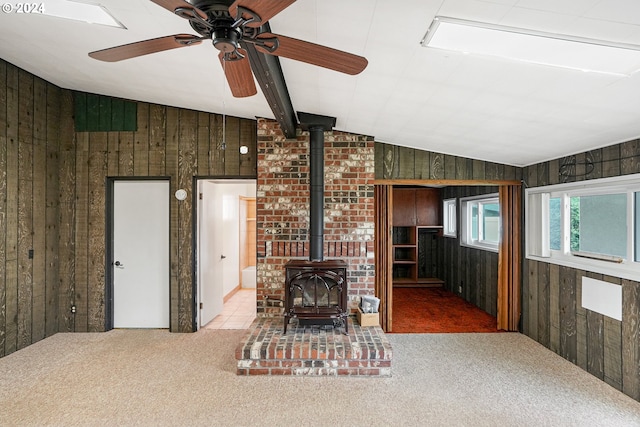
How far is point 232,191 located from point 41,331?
295 cm

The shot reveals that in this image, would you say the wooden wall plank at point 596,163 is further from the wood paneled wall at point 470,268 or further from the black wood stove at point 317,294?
the black wood stove at point 317,294

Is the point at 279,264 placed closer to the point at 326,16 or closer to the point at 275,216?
the point at 275,216

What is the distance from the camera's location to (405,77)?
2.32 metres

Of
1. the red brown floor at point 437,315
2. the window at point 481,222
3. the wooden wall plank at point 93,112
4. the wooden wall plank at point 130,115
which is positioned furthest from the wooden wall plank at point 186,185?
the window at point 481,222

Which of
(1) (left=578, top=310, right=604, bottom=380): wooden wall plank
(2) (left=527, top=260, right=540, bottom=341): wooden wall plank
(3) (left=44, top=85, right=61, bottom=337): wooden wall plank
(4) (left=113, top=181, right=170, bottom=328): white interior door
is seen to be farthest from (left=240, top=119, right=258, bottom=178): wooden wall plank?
(1) (left=578, top=310, right=604, bottom=380): wooden wall plank

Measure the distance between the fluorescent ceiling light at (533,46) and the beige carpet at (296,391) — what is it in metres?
2.27

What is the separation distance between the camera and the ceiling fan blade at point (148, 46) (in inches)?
57.9

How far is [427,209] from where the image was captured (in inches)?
253

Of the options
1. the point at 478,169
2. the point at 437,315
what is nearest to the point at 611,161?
the point at 478,169

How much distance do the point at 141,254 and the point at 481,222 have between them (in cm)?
484

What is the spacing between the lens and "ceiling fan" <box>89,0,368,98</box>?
4.10 feet

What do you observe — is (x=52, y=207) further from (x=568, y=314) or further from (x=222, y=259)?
(x=568, y=314)

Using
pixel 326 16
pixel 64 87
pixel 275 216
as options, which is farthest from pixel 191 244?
pixel 326 16

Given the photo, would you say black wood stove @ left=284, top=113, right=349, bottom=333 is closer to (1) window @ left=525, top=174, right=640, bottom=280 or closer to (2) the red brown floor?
(2) the red brown floor
